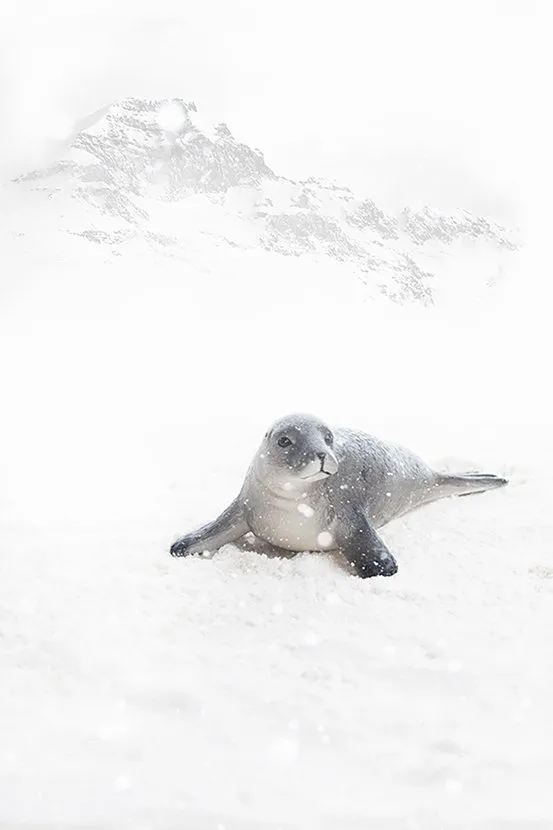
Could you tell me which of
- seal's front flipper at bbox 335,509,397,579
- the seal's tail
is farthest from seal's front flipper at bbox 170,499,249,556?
the seal's tail

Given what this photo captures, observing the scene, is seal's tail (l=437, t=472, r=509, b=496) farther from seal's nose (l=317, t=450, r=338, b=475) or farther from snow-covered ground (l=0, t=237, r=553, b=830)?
seal's nose (l=317, t=450, r=338, b=475)

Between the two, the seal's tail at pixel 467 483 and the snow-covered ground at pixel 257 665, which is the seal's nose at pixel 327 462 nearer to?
the snow-covered ground at pixel 257 665

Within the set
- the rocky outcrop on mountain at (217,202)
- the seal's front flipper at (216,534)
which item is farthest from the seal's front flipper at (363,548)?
the rocky outcrop on mountain at (217,202)

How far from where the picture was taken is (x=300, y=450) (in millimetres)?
3533

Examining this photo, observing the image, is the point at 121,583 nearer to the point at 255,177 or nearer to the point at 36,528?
the point at 36,528

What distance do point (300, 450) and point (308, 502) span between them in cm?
34

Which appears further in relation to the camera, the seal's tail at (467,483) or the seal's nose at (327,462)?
the seal's tail at (467,483)

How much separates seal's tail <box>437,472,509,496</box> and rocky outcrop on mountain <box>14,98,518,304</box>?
9938 centimetres

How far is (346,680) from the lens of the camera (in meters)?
2.44

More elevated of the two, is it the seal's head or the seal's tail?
the seal's head

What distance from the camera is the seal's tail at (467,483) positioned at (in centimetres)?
496

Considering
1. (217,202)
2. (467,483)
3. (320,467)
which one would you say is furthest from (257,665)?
(217,202)

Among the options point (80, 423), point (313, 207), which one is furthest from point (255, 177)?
point (80, 423)

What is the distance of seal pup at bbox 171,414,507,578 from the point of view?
352cm
